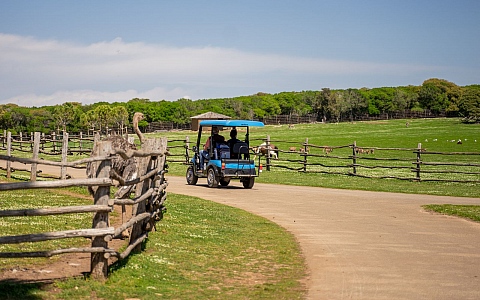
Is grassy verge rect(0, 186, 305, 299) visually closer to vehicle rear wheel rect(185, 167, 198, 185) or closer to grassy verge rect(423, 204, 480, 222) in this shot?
grassy verge rect(423, 204, 480, 222)

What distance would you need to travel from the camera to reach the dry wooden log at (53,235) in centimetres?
780

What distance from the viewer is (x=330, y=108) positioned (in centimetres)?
16750

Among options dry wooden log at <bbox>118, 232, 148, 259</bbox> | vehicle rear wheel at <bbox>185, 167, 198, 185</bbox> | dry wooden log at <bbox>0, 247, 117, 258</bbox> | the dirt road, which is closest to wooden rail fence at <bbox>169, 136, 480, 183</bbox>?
vehicle rear wheel at <bbox>185, 167, 198, 185</bbox>

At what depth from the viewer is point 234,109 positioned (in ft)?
591

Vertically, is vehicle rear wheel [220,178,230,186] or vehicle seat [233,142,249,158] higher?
vehicle seat [233,142,249,158]

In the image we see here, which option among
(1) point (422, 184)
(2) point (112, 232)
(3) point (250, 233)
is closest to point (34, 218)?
(3) point (250, 233)

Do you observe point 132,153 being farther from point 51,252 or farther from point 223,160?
point 223,160

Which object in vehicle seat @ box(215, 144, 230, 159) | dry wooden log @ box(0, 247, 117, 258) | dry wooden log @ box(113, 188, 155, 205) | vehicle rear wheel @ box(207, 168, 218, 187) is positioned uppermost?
vehicle seat @ box(215, 144, 230, 159)

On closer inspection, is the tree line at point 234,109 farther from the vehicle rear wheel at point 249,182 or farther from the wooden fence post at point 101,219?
the wooden fence post at point 101,219

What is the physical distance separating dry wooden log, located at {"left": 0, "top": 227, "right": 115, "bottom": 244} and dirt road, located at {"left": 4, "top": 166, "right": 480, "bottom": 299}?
3.09m

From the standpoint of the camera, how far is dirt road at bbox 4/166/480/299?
9.70 meters

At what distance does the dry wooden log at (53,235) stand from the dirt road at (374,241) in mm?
3091

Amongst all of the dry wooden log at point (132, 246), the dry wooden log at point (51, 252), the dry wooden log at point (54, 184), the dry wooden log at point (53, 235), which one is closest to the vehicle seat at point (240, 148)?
the dry wooden log at point (132, 246)

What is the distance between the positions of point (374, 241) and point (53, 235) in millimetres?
8048
